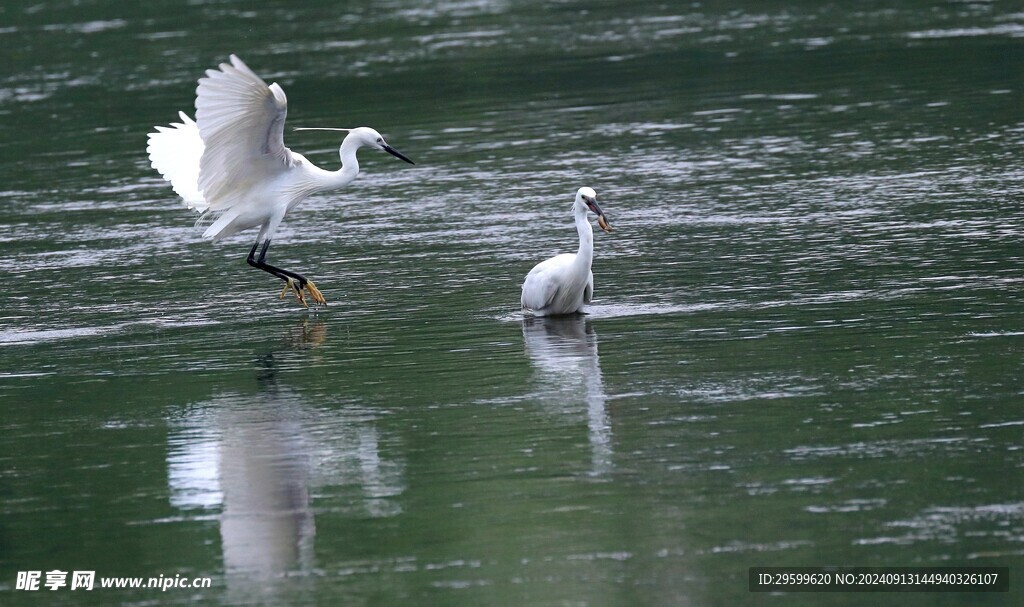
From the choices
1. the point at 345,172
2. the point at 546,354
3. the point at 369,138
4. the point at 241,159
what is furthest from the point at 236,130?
the point at 546,354

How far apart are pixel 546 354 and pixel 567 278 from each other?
4.14 feet

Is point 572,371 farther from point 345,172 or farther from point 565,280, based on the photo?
point 345,172

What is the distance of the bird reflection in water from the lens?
8.48m

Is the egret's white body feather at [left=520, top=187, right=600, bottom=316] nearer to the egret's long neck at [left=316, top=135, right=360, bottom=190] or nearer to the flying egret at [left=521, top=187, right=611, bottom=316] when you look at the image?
the flying egret at [left=521, top=187, right=611, bottom=316]

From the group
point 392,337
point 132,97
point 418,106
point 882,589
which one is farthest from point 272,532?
point 132,97

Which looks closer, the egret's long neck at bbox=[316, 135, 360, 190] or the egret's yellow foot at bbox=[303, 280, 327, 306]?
the egret's yellow foot at bbox=[303, 280, 327, 306]

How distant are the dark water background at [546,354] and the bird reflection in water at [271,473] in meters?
0.03

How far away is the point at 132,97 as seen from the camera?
2972cm

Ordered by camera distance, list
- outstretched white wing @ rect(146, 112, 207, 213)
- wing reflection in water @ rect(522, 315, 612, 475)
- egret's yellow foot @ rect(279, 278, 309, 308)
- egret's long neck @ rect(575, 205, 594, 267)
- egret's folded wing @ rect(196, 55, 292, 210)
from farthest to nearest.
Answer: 1. outstretched white wing @ rect(146, 112, 207, 213)
2. egret's yellow foot @ rect(279, 278, 309, 308)
3. egret's folded wing @ rect(196, 55, 292, 210)
4. egret's long neck @ rect(575, 205, 594, 267)
5. wing reflection in water @ rect(522, 315, 612, 475)

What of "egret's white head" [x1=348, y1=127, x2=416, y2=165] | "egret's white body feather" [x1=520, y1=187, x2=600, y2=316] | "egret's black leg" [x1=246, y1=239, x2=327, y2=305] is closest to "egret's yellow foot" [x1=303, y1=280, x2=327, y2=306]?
"egret's black leg" [x1=246, y1=239, x2=327, y2=305]

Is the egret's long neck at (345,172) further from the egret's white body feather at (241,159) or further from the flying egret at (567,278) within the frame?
the flying egret at (567,278)

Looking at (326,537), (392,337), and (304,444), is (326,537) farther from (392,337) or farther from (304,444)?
(392,337)

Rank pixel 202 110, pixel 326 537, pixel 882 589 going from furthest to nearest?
pixel 202 110 < pixel 326 537 < pixel 882 589

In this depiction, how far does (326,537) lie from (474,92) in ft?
64.2
